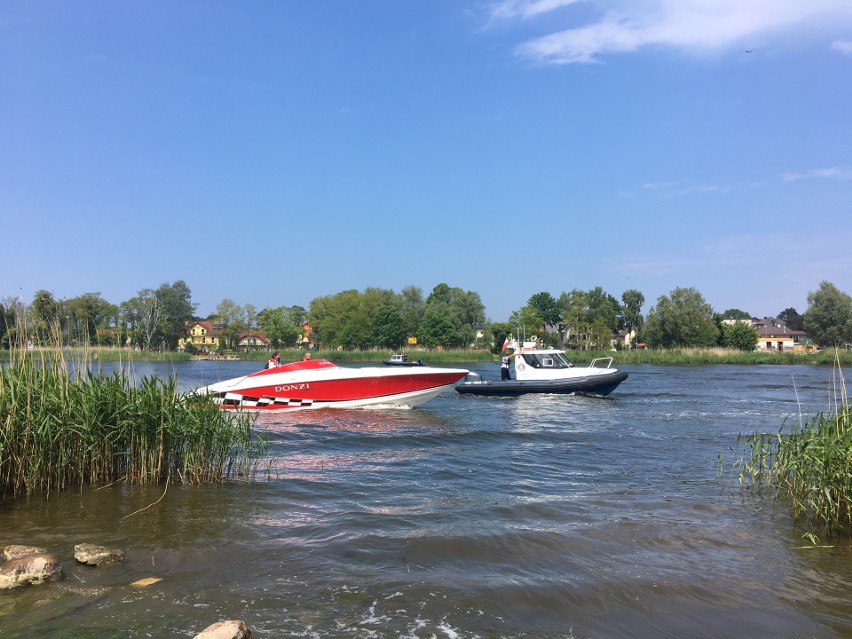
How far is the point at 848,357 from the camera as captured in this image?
54.4 m

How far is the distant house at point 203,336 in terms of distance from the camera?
99.9 meters

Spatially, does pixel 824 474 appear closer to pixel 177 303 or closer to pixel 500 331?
pixel 500 331

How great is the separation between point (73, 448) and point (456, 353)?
6335cm

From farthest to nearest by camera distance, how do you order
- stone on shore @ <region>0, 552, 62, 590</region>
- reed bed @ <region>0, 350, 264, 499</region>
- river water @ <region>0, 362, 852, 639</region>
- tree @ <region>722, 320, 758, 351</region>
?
tree @ <region>722, 320, 758, 351</region> < reed bed @ <region>0, 350, 264, 499</region> < stone on shore @ <region>0, 552, 62, 590</region> < river water @ <region>0, 362, 852, 639</region>

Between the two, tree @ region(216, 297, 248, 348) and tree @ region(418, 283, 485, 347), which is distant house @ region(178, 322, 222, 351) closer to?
tree @ region(216, 297, 248, 348)

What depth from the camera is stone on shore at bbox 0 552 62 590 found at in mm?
5129

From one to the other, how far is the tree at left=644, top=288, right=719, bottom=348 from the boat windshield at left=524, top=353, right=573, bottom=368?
48771mm

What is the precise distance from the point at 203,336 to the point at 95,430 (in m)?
106

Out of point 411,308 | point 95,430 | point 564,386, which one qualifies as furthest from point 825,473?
point 411,308

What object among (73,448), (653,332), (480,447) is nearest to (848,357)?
(653,332)

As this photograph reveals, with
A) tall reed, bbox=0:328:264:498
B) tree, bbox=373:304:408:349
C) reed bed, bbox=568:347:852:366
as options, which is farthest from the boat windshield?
tree, bbox=373:304:408:349

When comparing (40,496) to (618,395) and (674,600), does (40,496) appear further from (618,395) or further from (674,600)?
(618,395)

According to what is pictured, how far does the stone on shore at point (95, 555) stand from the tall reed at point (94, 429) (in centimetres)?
230

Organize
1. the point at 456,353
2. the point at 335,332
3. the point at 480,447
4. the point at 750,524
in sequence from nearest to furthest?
the point at 750,524 → the point at 480,447 → the point at 456,353 → the point at 335,332
